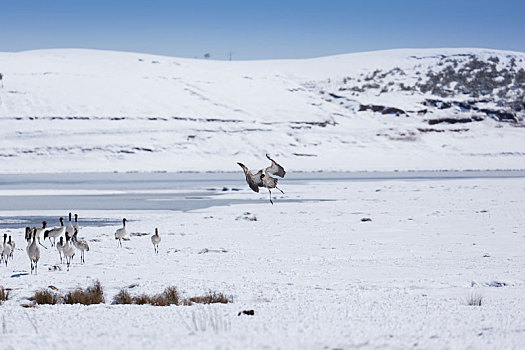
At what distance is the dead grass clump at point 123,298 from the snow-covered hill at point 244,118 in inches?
2082

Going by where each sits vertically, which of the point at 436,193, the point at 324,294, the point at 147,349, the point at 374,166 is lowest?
the point at 374,166

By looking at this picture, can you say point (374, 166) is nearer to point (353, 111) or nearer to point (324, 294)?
point (353, 111)

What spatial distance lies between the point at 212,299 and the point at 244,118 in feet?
243

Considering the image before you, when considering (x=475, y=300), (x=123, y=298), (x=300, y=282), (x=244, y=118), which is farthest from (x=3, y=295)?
(x=244, y=118)

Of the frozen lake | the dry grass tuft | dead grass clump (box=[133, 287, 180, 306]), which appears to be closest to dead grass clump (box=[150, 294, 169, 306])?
dead grass clump (box=[133, 287, 180, 306])

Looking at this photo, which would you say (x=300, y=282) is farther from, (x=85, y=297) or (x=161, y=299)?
(x=85, y=297)

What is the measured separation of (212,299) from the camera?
9.91 metres

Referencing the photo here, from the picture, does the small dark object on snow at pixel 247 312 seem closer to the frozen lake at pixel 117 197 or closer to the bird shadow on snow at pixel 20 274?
the bird shadow on snow at pixel 20 274

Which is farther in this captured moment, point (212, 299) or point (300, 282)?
point (300, 282)

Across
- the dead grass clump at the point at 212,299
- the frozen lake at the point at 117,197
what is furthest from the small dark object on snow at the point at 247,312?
the frozen lake at the point at 117,197

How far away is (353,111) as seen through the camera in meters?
90.6

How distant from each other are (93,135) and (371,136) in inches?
1123

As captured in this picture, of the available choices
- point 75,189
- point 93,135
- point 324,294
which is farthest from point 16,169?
point 324,294

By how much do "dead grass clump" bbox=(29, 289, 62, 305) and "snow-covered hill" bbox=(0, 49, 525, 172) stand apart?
52.4 meters
